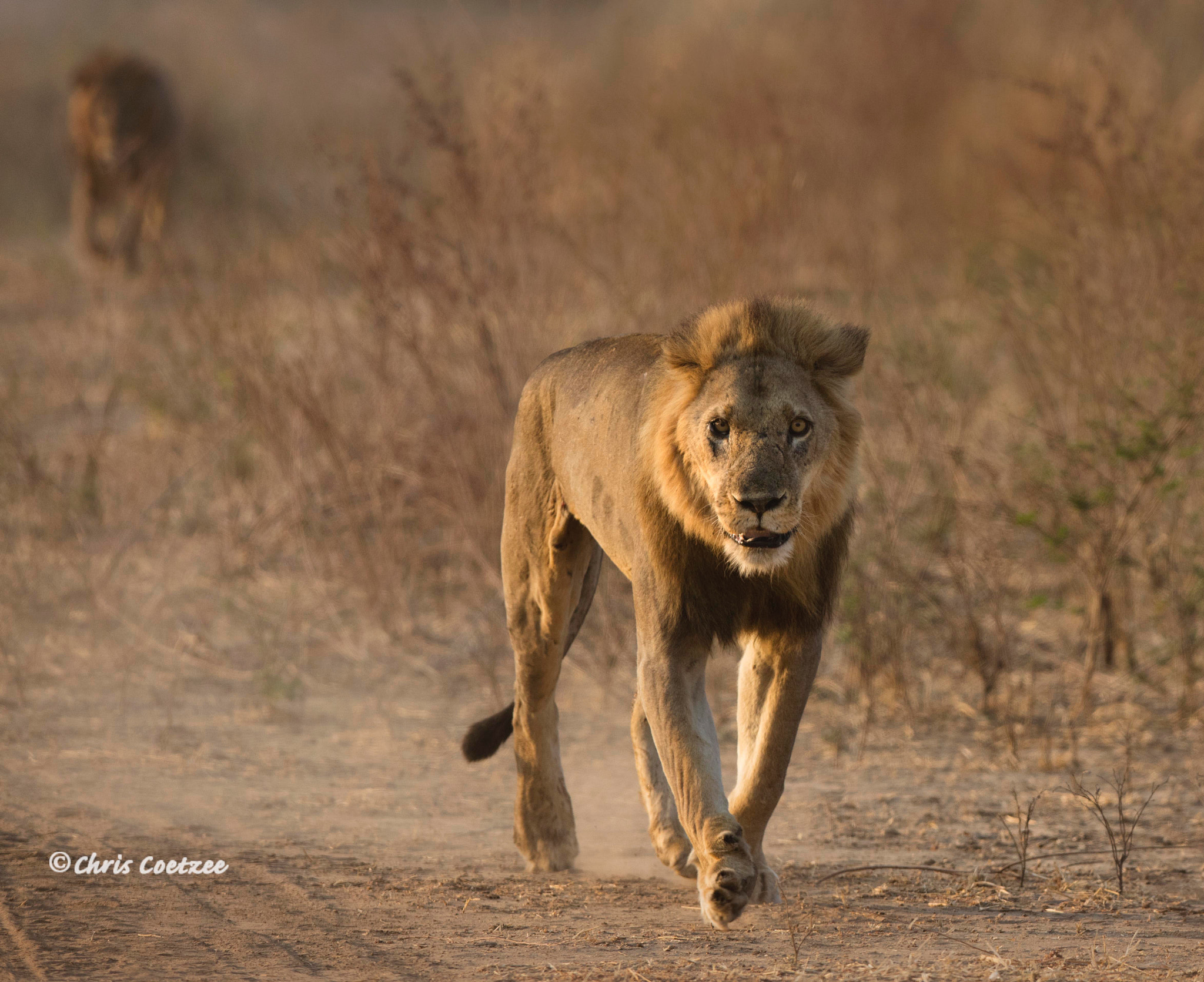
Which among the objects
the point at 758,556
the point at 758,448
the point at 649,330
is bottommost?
the point at 758,556

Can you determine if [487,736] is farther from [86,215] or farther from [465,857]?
[86,215]

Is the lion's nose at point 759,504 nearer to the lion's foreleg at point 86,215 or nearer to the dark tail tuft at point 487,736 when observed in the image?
the dark tail tuft at point 487,736

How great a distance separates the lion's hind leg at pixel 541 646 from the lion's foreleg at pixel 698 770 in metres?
0.73

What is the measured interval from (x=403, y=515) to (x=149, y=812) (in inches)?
110

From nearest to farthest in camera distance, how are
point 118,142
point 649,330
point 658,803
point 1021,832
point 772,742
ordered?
1. point 772,742
2. point 658,803
3. point 1021,832
4. point 649,330
5. point 118,142

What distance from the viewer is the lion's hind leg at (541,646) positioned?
15.3 feet

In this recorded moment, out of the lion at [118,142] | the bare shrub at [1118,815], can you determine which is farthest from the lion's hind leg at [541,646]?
the lion at [118,142]

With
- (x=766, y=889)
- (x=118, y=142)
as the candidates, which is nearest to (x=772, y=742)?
(x=766, y=889)

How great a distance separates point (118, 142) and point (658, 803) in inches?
452

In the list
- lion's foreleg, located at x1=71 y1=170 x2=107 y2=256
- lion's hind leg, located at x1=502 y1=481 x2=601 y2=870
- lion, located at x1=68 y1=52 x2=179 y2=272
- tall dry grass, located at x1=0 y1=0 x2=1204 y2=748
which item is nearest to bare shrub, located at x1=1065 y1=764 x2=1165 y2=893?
tall dry grass, located at x1=0 y1=0 x2=1204 y2=748

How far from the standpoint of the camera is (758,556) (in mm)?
3635

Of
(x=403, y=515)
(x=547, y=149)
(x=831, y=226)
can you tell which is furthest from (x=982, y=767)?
(x=831, y=226)

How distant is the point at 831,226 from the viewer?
33.5ft

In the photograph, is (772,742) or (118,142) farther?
(118,142)
